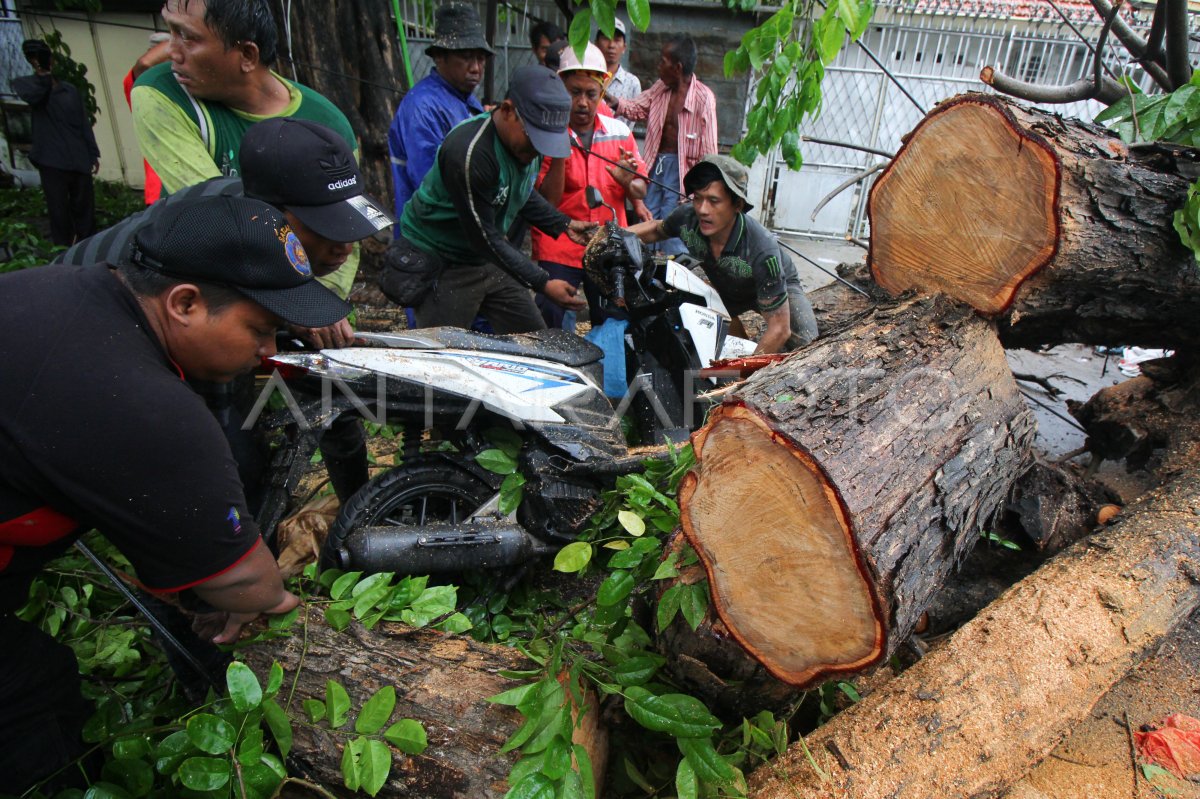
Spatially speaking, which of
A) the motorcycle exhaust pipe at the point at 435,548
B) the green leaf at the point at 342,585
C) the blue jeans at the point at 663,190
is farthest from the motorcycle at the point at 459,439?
the blue jeans at the point at 663,190

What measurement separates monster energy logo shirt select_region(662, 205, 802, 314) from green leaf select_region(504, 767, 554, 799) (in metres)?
2.50

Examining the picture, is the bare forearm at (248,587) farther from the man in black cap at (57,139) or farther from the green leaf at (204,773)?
the man in black cap at (57,139)

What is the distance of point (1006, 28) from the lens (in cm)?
830

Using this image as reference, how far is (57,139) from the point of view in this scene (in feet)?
20.8

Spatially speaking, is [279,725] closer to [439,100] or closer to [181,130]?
[181,130]

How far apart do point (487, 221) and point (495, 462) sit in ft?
4.10

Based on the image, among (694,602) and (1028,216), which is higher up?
(1028,216)

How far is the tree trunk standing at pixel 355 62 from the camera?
487cm

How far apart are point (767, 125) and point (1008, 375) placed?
1.59m

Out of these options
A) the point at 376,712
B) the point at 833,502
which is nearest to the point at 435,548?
the point at 376,712

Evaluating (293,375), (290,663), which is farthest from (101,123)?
(290,663)

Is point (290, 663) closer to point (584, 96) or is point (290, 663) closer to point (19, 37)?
point (584, 96)

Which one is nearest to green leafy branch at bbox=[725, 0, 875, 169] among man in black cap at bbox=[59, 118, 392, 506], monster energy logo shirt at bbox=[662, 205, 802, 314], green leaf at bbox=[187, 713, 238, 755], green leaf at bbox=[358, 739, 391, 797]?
monster energy logo shirt at bbox=[662, 205, 802, 314]

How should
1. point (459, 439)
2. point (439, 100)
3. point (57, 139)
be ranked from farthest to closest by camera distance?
point (57, 139) → point (439, 100) → point (459, 439)
